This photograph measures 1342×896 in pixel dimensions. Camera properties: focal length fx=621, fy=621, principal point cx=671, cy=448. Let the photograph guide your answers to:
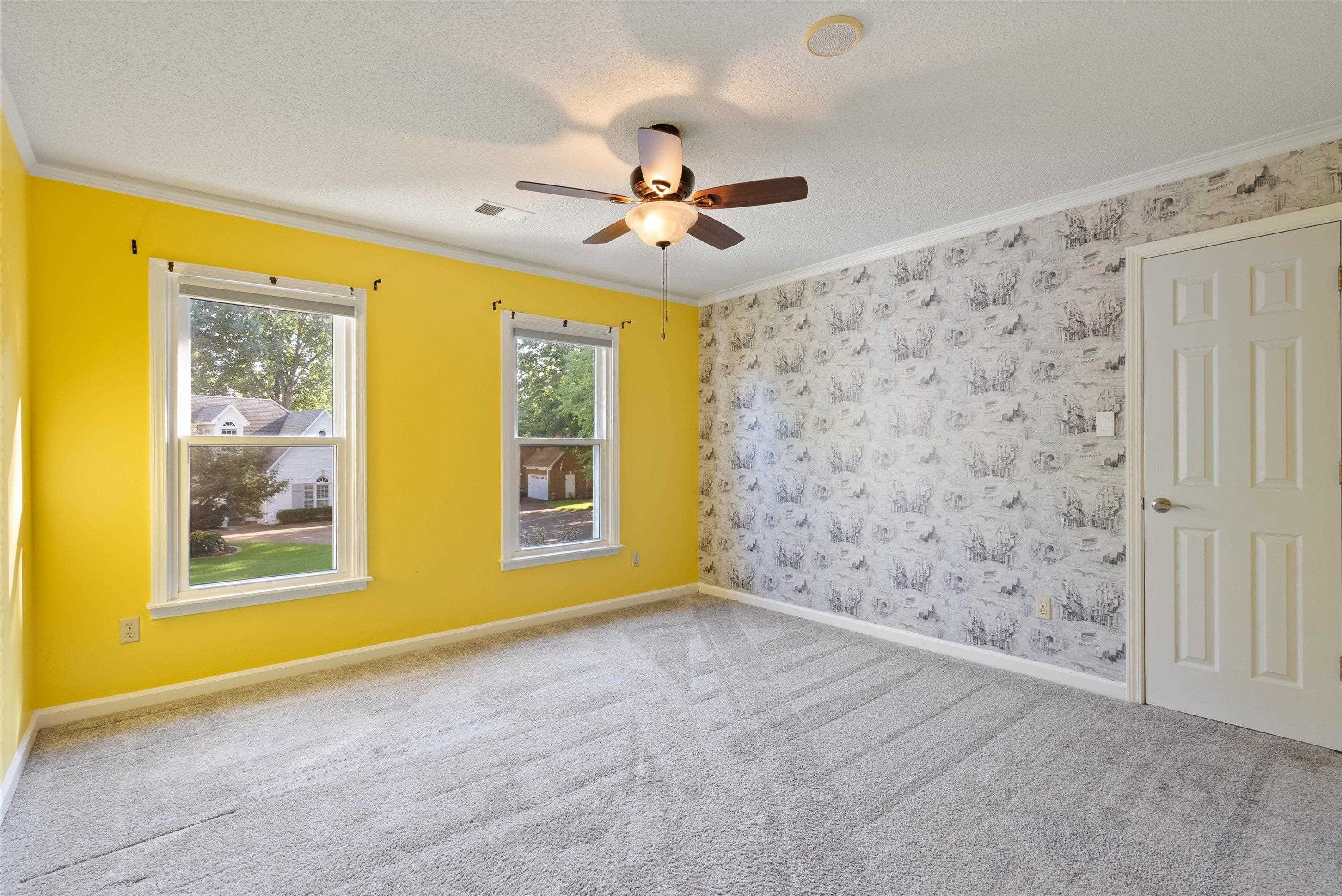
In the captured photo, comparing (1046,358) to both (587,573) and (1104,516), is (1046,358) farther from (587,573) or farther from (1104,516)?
(587,573)

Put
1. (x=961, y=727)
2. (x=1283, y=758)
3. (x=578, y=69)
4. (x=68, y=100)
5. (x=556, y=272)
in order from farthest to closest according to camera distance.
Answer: (x=556, y=272)
(x=961, y=727)
(x=1283, y=758)
(x=68, y=100)
(x=578, y=69)

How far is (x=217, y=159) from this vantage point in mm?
2762

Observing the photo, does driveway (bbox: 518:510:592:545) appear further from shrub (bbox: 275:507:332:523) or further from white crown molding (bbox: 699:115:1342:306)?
white crown molding (bbox: 699:115:1342:306)

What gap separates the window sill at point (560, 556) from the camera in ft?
13.9

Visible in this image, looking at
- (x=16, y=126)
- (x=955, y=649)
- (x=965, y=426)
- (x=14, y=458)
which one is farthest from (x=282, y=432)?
(x=955, y=649)

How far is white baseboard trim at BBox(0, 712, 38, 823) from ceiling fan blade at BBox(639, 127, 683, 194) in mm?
3077

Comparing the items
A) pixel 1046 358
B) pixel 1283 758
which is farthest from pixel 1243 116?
pixel 1283 758

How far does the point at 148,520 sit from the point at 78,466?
36 centimetres

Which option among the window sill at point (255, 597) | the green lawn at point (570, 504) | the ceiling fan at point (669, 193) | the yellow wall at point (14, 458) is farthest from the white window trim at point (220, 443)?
the ceiling fan at point (669, 193)

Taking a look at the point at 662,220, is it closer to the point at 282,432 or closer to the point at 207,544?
the point at 282,432

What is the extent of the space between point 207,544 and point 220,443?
1.75 feet

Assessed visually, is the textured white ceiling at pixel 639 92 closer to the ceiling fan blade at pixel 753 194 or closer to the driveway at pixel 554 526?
the ceiling fan blade at pixel 753 194

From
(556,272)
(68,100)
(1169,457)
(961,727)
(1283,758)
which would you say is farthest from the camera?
(556,272)

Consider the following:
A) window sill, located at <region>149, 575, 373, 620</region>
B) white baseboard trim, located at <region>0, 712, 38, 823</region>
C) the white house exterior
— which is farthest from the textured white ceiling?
white baseboard trim, located at <region>0, 712, 38, 823</region>
